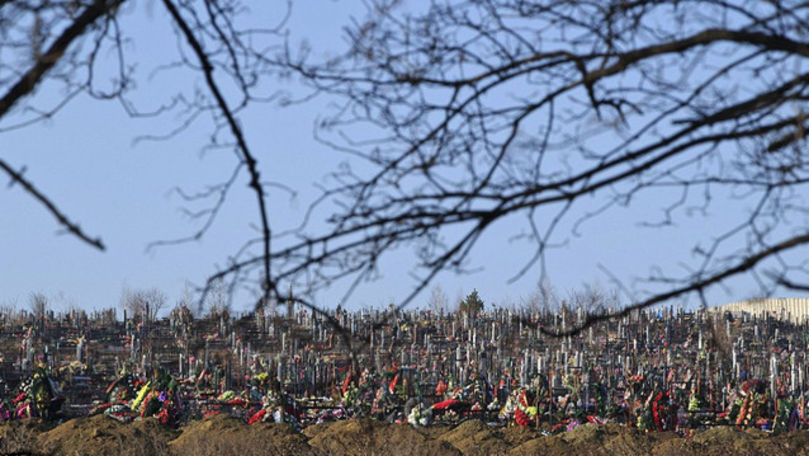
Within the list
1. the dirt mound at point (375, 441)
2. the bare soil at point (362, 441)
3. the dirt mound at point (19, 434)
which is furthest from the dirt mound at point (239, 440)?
the dirt mound at point (19, 434)

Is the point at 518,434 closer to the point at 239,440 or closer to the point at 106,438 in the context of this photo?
the point at 239,440

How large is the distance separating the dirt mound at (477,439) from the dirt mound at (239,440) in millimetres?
2422

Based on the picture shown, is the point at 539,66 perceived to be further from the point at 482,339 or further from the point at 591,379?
the point at 482,339

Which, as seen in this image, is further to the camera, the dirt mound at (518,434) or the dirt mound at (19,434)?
the dirt mound at (518,434)

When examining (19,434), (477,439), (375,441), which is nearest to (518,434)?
(477,439)

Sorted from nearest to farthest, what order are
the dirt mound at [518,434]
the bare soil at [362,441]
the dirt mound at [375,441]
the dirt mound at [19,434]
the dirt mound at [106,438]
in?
the dirt mound at [19,434] < the dirt mound at [375,441] < the bare soil at [362,441] < the dirt mound at [106,438] < the dirt mound at [518,434]

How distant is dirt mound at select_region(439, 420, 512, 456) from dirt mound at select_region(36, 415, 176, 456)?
4.64 m

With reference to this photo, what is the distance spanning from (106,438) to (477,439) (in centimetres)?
595

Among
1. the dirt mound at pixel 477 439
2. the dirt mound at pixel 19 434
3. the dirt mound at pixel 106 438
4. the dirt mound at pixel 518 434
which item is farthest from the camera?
the dirt mound at pixel 518 434

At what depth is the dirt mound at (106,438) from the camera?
16.6 metres

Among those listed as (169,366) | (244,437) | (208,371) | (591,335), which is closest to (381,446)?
(244,437)

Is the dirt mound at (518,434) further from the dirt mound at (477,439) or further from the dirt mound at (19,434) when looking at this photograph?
the dirt mound at (19,434)

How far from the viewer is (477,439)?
1739cm

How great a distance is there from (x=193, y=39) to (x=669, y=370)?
29.2m
